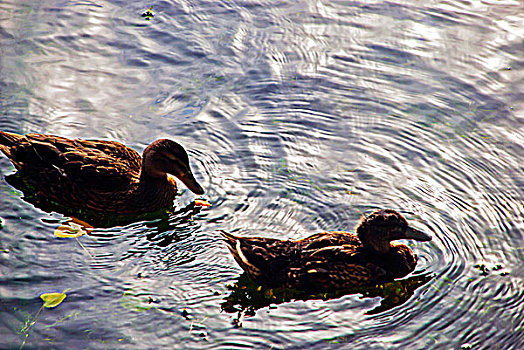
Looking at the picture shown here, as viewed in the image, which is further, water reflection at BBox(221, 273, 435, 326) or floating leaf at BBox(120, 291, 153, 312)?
water reflection at BBox(221, 273, 435, 326)

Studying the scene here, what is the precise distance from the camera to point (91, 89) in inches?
411

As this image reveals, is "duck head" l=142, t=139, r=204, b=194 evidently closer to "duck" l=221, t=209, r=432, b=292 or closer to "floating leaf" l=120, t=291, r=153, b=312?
"duck" l=221, t=209, r=432, b=292

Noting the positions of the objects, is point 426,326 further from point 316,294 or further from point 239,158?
point 239,158

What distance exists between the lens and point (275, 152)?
361 inches

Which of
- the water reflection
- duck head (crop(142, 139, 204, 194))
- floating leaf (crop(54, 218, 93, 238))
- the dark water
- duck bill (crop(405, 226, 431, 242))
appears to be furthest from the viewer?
duck head (crop(142, 139, 204, 194))

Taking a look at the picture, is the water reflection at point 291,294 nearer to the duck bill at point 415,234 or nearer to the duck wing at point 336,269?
the duck wing at point 336,269

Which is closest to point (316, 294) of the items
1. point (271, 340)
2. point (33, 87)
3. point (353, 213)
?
point (271, 340)

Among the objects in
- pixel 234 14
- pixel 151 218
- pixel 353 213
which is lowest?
pixel 151 218

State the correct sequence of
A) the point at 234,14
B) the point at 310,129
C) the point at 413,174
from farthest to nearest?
1. the point at 234,14
2. the point at 310,129
3. the point at 413,174

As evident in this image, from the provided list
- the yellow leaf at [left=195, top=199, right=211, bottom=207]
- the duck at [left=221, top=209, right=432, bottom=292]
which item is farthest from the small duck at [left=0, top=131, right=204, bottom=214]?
the duck at [left=221, top=209, right=432, bottom=292]

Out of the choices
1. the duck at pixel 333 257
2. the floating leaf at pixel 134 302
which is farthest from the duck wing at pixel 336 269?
the floating leaf at pixel 134 302

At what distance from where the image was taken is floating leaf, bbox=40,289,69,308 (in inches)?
273

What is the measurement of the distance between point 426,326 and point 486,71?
5844 mm

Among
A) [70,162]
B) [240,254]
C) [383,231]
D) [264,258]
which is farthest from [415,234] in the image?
[70,162]
